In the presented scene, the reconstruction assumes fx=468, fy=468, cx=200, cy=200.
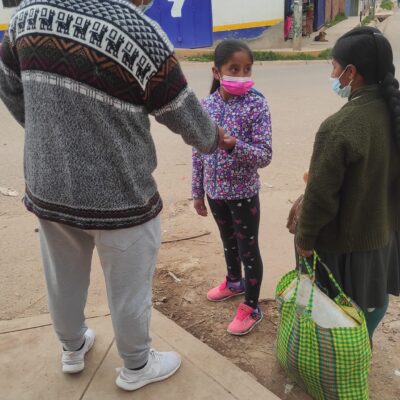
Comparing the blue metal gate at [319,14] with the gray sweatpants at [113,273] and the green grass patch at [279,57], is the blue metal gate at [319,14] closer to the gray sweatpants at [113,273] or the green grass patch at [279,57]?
the green grass patch at [279,57]

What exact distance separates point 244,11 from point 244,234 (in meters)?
12.2

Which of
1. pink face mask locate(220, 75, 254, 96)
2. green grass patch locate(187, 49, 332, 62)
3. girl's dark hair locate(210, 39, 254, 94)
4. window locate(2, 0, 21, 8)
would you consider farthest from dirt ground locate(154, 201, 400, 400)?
window locate(2, 0, 21, 8)

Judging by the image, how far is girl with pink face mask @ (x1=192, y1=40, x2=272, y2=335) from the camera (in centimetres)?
224

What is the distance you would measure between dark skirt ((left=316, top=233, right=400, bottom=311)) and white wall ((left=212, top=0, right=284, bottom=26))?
1235 centimetres

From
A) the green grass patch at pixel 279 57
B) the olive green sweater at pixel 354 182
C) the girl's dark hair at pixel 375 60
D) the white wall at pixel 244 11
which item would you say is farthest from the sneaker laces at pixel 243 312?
the white wall at pixel 244 11

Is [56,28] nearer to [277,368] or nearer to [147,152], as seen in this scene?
[147,152]

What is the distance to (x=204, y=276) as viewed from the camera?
3.17 meters

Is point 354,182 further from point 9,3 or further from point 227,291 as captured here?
point 9,3

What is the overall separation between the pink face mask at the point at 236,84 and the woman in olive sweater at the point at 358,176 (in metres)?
0.47

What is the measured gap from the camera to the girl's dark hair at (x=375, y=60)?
168 centimetres

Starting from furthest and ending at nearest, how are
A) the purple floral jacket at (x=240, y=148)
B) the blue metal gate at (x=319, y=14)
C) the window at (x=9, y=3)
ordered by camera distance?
the blue metal gate at (x=319, y=14) < the window at (x=9, y=3) < the purple floral jacket at (x=240, y=148)

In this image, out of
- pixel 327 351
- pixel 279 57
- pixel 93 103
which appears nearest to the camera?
pixel 93 103

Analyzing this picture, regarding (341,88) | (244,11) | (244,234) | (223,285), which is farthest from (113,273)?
(244,11)

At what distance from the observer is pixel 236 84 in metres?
2.23
